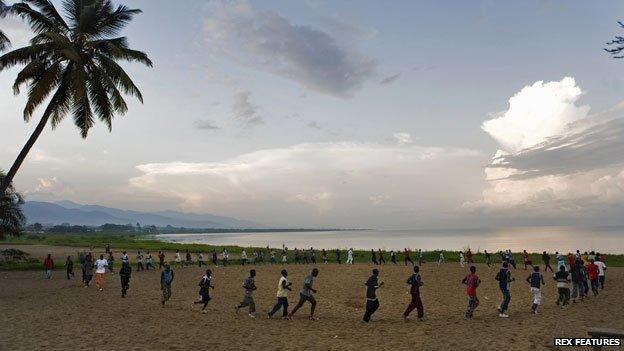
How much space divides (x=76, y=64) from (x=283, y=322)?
16106mm

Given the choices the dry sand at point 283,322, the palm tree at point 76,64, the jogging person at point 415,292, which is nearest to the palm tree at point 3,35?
the palm tree at point 76,64

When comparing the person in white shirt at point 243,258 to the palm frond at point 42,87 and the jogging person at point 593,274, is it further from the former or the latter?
the jogging person at point 593,274

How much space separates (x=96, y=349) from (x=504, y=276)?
13077mm

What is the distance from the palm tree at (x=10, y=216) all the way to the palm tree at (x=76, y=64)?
2127cm

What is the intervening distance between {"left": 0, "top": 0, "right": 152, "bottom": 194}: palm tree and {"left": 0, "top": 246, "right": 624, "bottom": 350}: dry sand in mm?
7415

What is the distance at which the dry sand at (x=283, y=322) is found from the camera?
11.9 m

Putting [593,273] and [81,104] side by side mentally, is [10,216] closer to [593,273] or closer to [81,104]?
[81,104]

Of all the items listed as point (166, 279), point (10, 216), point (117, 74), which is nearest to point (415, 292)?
point (166, 279)

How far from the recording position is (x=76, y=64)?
67.8ft

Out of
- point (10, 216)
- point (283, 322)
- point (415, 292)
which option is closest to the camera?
point (415, 292)

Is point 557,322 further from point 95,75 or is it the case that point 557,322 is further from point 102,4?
point 102,4

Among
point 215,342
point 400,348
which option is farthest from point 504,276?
point 215,342

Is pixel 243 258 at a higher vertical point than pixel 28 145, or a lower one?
lower

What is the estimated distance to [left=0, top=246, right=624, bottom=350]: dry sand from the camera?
11922 mm
